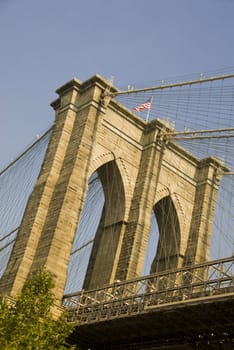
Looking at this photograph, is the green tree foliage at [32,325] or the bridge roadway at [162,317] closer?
the green tree foliage at [32,325]

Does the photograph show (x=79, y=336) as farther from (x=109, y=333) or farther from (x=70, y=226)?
(x=70, y=226)

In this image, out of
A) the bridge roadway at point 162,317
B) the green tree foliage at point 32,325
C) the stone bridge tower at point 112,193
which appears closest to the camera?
the green tree foliage at point 32,325

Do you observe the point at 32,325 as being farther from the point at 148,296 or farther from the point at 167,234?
the point at 167,234

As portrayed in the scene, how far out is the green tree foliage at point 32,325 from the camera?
69.8ft

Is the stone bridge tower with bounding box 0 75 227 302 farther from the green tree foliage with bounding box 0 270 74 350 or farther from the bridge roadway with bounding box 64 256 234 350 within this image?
the green tree foliage with bounding box 0 270 74 350

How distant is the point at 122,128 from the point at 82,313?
12150 millimetres

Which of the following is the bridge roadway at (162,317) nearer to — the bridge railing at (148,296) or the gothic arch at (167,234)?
the bridge railing at (148,296)

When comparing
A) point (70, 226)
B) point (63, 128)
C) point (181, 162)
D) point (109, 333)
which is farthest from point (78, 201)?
point (181, 162)

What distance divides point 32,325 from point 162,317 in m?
5.70

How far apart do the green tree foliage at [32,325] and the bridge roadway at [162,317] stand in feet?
13.6

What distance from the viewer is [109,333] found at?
94.8 ft

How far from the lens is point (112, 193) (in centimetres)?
3809

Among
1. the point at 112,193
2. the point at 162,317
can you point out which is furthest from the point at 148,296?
the point at 112,193

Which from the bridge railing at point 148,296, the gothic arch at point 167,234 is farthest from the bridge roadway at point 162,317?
the gothic arch at point 167,234
